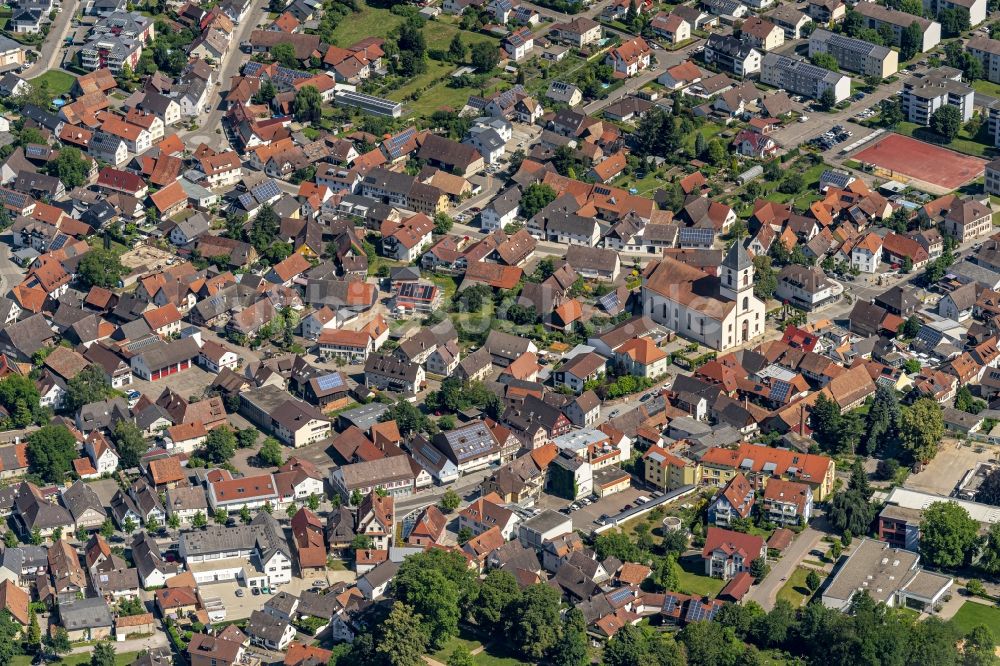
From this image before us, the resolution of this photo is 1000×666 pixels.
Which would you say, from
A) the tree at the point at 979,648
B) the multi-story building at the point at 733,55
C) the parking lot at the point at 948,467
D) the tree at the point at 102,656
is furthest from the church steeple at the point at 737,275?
the tree at the point at 102,656

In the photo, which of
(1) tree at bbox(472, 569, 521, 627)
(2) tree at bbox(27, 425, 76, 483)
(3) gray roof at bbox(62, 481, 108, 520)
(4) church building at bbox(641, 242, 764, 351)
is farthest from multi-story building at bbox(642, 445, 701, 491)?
(2) tree at bbox(27, 425, 76, 483)

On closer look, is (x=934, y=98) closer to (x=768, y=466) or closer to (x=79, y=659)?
(x=768, y=466)

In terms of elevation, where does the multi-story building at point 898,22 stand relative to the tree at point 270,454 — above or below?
above

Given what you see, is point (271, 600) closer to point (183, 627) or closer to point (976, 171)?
point (183, 627)

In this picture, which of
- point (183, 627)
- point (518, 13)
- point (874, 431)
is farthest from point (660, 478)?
point (518, 13)

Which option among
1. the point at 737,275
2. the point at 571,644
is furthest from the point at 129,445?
the point at 737,275

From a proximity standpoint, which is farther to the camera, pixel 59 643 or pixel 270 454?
pixel 270 454

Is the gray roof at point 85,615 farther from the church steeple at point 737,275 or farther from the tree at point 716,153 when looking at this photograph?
the tree at point 716,153
